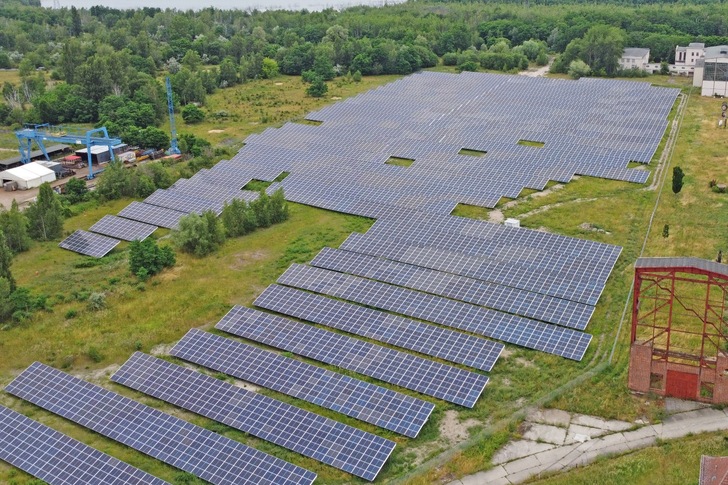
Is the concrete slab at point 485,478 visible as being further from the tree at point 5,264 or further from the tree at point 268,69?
the tree at point 268,69

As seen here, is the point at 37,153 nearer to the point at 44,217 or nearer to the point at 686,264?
the point at 44,217

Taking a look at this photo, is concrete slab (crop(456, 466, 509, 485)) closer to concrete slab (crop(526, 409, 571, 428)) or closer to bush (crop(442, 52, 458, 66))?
concrete slab (crop(526, 409, 571, 428))

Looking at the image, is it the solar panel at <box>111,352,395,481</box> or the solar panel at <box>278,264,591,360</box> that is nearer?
the solar panel at <box>111,352,395,481</box>

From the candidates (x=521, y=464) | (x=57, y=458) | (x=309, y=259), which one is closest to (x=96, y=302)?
(x=309, y=259)

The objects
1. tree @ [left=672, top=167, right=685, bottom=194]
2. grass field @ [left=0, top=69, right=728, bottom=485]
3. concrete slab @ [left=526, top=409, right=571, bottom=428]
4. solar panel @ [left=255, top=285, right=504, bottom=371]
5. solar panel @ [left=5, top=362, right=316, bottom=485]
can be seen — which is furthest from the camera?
tree @ [left=672, top=167, right=685, bottom=194]

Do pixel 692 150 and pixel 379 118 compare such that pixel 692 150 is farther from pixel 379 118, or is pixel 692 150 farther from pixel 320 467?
pixel 320 467

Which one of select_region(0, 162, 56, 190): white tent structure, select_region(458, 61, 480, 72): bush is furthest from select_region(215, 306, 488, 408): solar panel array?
select_region(458, 61, 480, 72): bush

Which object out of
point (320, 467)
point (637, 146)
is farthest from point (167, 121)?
point (320, 467)
